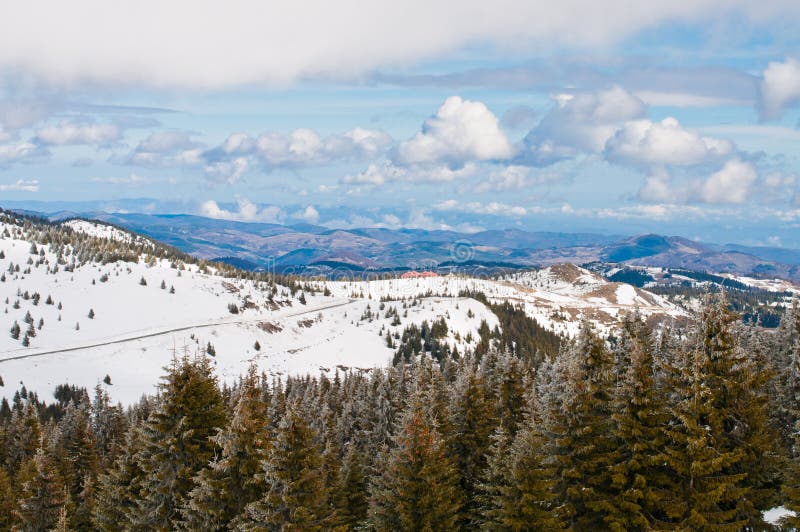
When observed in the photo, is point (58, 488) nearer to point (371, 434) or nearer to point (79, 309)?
point (371, 434)

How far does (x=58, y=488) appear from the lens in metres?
37.5

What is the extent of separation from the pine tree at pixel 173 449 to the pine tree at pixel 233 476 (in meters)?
1.60

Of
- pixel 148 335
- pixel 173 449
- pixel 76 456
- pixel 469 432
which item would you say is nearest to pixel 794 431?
pixel 469 432

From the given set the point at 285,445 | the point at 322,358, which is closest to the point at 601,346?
the point at 285,445

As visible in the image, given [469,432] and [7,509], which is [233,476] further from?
[7,509]

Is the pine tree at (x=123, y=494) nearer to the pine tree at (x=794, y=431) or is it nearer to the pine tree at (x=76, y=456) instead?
the pine tree at (x=76, y=456)

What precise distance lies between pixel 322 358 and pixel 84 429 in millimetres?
94541

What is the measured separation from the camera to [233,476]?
2572 cm

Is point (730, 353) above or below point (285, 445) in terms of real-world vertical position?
above

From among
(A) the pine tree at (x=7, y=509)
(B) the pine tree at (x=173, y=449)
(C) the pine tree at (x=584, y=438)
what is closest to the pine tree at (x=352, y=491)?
(B) the pine tree at (x=173, y=449)

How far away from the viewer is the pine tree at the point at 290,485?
2367 centimetres

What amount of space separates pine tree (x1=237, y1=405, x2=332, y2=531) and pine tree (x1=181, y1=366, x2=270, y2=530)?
0.84m

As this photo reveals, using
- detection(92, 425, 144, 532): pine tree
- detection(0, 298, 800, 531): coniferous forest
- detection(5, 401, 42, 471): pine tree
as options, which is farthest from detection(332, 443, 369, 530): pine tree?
detection(5, 401, 42, 471): pine tree

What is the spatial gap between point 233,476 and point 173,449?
3547 millimetres
